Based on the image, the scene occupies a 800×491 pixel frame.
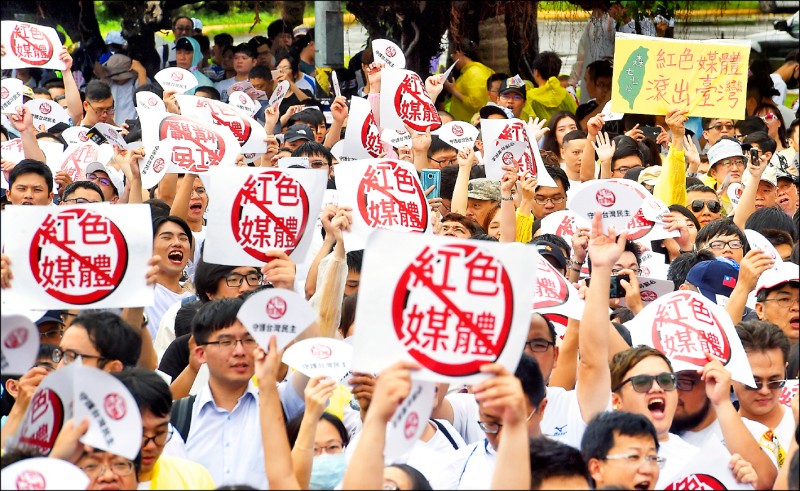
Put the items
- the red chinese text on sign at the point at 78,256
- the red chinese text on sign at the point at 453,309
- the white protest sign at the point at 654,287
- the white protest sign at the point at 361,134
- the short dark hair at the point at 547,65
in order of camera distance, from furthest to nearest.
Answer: the short dark hair at the point at 547,65, the white protest sign at the point at 361,134, the white protest sign at the point at 654,287, the red chinese text on sign at the point at 78,256, the red chinese text on sign at the point at 453,309

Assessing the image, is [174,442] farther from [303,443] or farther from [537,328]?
[537,328]

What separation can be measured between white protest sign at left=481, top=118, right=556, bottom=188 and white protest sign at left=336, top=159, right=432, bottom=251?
159cm

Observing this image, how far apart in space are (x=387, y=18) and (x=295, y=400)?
8.65 metres

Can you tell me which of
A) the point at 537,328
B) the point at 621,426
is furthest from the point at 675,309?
the point at 621,426

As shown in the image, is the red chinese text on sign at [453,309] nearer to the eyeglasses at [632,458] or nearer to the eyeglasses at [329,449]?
the eyeglasses at [632,458]

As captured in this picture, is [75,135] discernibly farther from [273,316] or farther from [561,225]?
[273,316]

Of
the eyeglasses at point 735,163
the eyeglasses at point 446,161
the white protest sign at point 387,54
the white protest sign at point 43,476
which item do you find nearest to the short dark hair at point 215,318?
the white protest sign at point 43,476

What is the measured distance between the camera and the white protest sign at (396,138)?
8.54 m

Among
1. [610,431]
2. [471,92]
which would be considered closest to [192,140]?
[610,431]

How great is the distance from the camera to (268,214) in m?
5.38

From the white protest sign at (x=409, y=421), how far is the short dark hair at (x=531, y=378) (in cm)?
82

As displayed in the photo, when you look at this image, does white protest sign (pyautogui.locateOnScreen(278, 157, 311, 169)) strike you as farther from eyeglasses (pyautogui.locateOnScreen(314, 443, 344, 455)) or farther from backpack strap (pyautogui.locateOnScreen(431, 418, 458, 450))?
eyeglasses (pyautogui.locateOnScreen(314, 443, 344, 455))

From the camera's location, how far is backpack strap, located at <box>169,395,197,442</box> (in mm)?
4723

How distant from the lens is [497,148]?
26.6 ft
